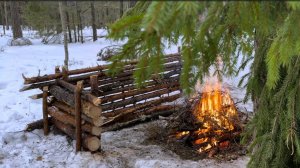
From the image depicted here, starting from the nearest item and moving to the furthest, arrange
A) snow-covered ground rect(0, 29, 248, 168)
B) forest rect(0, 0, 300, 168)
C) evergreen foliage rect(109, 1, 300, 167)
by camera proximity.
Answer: evergreen foliage rect(109, 1, 300, 167) → forest rect(0, 0, 300, 168) → snow-covered ground rect(0, 29, 248, 168)

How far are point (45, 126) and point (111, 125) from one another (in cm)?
142

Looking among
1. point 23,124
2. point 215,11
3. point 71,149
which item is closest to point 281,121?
point 215,11

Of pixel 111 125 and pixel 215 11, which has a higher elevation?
pixel 215 11

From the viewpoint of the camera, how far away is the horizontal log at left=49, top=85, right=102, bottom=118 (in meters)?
5.99

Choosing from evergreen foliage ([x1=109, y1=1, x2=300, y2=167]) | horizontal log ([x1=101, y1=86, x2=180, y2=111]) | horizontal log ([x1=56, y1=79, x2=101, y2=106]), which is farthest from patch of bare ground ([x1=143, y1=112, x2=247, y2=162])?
evergreen foliage ([x1=109, y1=1, x2=300, y2=167])

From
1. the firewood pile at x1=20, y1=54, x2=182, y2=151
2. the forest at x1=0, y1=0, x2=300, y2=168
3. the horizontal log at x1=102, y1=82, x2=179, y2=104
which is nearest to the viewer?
the forest at x1=0, y1=0, x2=300, y2=168

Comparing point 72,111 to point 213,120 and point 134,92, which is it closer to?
A: point 134,92

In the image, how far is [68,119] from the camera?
22.0 ft

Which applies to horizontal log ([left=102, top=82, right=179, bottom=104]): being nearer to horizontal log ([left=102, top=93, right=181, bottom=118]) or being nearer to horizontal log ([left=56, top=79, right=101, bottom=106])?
horizontal log ([left=102, top=93, right=181, bottom=118])

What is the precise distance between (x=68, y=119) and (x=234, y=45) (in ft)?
14.7

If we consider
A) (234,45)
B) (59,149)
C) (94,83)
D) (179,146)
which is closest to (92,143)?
(59,149)

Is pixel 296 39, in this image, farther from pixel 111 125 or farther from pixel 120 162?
pixel 111 125

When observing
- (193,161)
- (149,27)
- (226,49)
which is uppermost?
(149,27)

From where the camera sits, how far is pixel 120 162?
5953mm
